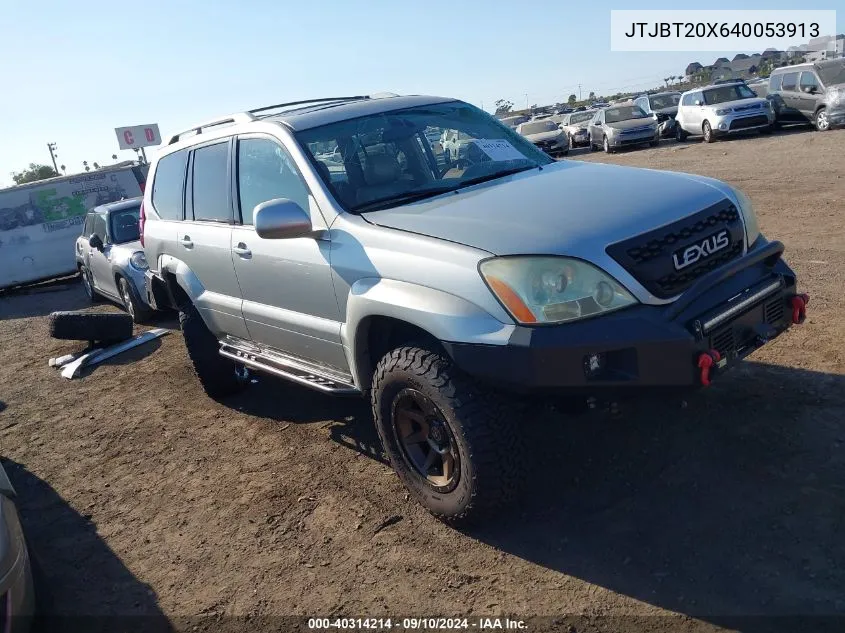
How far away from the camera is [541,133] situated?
26047 millimetres

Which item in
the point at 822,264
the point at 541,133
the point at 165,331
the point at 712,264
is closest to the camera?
the point at 712,264

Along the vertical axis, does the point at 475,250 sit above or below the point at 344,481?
above

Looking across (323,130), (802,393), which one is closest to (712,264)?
(802,393)

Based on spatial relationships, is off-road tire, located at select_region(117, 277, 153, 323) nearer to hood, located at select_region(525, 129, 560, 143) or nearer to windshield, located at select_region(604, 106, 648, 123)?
windshield, located at select_region(604, 106, 648, 123)

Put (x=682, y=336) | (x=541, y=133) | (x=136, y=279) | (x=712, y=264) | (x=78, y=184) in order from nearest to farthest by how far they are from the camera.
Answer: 1. (x=682, y=336)
2. (x=712, y=264)
3. (x=136, y=279)
4. (x=78, y=184)
5. (x=541, y=133)

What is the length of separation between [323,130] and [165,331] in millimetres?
5322

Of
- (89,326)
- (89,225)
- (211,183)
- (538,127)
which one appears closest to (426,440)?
(211,183)

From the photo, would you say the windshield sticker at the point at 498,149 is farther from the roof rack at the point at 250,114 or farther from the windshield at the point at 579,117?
the windshield at the point at 579,117

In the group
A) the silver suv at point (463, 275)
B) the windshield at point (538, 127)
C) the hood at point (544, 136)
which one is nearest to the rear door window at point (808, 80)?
the hood at point (544, 136)

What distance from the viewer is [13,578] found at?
2951mm

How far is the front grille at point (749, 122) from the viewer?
19250 millimetres

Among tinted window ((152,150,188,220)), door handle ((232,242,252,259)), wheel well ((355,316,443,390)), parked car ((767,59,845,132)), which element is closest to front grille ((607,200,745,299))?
wheel well ((355,316,443,390))

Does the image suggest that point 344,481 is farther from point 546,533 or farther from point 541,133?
point 541,133

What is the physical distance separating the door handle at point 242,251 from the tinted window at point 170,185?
1.09 metres
